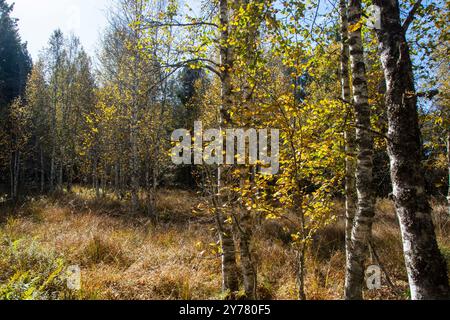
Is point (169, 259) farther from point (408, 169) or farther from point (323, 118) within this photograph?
point (408, 169)

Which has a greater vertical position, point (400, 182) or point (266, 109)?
point (266, 109)

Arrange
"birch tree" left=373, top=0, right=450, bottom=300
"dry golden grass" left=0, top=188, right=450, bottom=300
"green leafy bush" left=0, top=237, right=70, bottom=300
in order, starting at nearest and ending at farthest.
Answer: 1. "birch tree" left=373, top=0, right=450, bottom=300
2. "green leafy bush" left=0, top=237, right=70, bottom=300
3. "dry golden grass" left=0, top=188, right=450, bottom=300

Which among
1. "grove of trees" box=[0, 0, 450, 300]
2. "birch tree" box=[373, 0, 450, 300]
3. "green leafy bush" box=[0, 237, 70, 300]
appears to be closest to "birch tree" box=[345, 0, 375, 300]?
"grove of trees" box=[0, 0, 450, 300]

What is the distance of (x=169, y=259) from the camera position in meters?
6.06

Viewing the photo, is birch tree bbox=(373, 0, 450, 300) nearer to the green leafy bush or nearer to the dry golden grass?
the dry golden grass

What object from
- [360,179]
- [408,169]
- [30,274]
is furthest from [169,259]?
[408,169]

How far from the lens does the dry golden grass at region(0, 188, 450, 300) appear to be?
15.4 ft

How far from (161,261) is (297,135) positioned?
408 cm

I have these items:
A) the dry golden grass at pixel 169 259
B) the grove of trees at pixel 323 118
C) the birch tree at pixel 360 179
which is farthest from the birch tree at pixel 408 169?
the dry golden grass at pixel 169 259

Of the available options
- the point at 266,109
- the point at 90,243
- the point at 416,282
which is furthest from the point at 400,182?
the point at 90,243

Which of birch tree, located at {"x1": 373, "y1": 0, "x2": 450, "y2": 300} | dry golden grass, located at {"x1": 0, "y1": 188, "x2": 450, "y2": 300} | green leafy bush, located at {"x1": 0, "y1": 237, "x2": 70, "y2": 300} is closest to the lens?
birch tree, located at {"x1": 373, "y1": 0, "x2": 450, "y2": 300}

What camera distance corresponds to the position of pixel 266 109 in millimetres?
2969

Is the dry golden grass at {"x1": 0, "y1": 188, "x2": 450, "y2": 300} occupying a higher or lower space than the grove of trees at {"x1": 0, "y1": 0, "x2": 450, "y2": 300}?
lower
